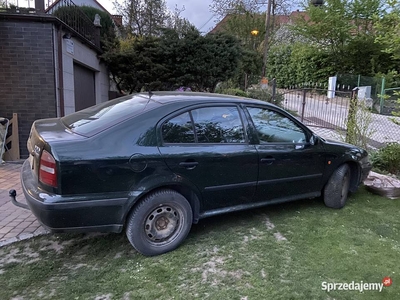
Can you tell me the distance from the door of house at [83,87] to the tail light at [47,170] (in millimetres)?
5671

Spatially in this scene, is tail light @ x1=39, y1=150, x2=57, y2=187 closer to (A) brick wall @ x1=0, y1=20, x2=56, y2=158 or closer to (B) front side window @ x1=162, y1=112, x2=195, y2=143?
(B) front side window @ x1=162, y1=112, x2=195, y2=143

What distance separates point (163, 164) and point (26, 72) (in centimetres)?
477

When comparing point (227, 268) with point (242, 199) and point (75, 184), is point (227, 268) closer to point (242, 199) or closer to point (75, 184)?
point (242, 199)

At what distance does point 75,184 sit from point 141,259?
954 mm

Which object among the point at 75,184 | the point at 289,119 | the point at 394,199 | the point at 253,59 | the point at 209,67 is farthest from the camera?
the point at 253,59

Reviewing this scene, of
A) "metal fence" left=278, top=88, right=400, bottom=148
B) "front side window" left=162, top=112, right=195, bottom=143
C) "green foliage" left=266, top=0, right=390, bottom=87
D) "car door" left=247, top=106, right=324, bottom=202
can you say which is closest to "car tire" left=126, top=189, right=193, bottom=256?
"front side window" left=162, top=112, right=195, bottom=143

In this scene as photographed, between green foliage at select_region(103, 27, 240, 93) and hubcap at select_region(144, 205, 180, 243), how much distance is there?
27.3ft

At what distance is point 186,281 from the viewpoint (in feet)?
8.59

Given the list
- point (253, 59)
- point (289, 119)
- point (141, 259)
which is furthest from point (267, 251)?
point (253, 59)

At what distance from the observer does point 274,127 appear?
12.3 feet

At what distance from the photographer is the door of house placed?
8061mm

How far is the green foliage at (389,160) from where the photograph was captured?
Answer: 5980 millimetres

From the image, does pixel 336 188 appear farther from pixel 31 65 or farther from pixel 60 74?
pixel 31 65

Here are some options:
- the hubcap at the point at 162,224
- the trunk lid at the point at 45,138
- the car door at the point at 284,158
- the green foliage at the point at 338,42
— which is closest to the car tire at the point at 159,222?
the hubcap at the point at 162,224
